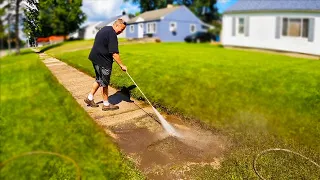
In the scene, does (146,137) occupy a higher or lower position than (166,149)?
higher

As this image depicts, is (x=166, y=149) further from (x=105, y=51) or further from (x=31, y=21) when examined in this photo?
(x=31, y=21)

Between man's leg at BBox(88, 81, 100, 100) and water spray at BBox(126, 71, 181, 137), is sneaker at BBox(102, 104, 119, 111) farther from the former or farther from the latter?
water spray at BBox(126, 71, 181, 137)

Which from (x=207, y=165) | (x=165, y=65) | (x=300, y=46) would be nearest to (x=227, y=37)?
(x=300, y=46)

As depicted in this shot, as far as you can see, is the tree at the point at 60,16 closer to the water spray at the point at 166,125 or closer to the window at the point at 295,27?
the water spray at the point at 166,125

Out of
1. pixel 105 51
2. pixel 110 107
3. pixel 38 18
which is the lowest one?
pixel 110 107

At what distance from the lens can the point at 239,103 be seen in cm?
867

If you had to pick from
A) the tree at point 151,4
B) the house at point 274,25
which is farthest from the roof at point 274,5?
the tree at point 151,4

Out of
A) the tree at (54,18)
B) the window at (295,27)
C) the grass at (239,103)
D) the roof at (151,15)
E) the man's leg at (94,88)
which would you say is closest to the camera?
the tree at (54,18)

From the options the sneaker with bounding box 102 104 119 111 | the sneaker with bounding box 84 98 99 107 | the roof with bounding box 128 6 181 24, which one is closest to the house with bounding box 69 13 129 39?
the roof with bounding box 128 6 181 24

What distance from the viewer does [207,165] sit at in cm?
481

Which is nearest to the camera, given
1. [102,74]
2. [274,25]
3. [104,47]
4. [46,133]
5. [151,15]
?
[104,47]

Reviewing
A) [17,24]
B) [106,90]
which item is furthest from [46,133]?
[17,24]

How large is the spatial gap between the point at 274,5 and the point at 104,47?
21937mm

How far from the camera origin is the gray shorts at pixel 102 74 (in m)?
4.71
